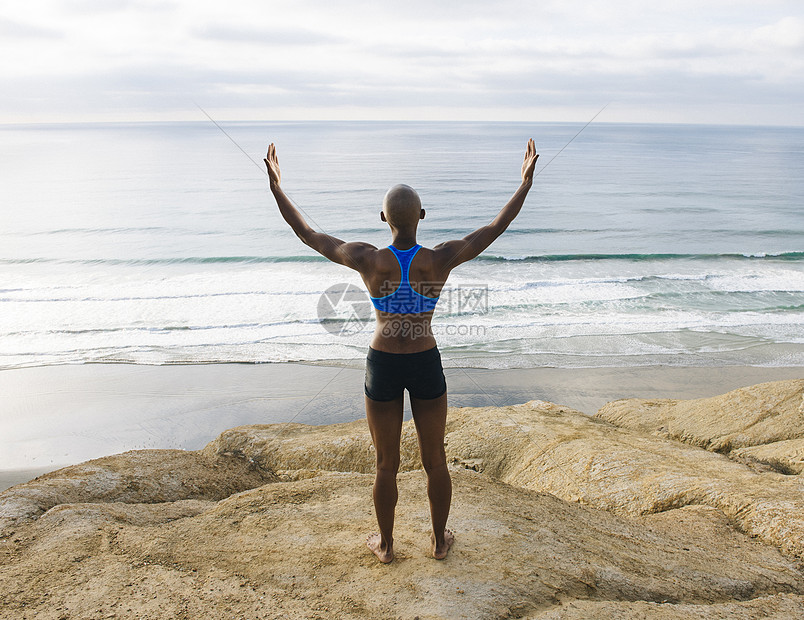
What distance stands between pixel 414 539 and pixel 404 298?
1.67m

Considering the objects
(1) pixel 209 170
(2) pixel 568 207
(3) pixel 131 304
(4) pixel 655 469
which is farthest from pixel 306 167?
(4) pixel 655 469

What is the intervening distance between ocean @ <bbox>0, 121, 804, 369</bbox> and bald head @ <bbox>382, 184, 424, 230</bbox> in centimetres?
708

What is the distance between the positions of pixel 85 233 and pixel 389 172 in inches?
899

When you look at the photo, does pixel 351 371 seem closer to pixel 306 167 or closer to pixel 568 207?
pixel 568 207

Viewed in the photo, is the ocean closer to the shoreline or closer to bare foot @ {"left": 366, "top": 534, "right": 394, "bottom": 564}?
the shoreline

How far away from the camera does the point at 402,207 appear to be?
312 centimetres

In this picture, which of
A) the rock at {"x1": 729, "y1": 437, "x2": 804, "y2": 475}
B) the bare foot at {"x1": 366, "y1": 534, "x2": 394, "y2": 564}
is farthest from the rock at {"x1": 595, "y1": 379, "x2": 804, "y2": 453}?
the bare foot at {"x1": 366, "y1": 534, "x2": 394, "y2": 564}

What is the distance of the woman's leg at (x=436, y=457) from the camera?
331 cm

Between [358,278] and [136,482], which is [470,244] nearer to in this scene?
[136,482]

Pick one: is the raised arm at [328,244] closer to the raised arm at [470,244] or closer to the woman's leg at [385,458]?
the raised arm at [470,244]
